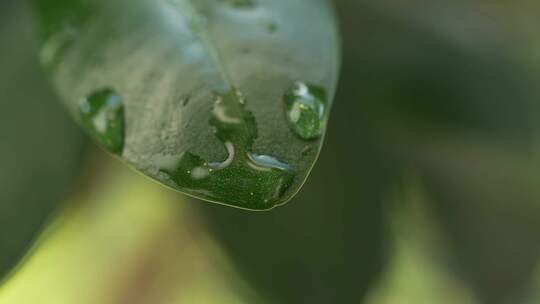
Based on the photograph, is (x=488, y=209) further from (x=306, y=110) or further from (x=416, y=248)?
(x=306, y=110)

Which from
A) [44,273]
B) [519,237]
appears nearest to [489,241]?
[519,237]

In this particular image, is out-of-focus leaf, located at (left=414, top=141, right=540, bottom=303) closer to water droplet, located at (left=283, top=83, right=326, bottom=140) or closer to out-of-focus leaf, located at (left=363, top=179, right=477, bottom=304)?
out-of-focus leaf, located at (left=363, top=179, right=477, bottom=304)

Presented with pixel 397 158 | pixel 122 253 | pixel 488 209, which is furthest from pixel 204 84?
pixel 122 253

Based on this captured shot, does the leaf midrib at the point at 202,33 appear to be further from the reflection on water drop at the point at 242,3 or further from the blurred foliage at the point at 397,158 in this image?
the blurred foliage at the point at 397,158

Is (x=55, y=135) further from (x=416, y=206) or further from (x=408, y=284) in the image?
(x=408, y=284)

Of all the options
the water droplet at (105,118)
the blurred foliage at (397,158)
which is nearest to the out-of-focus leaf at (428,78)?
the blurred foliage at (397,158)
